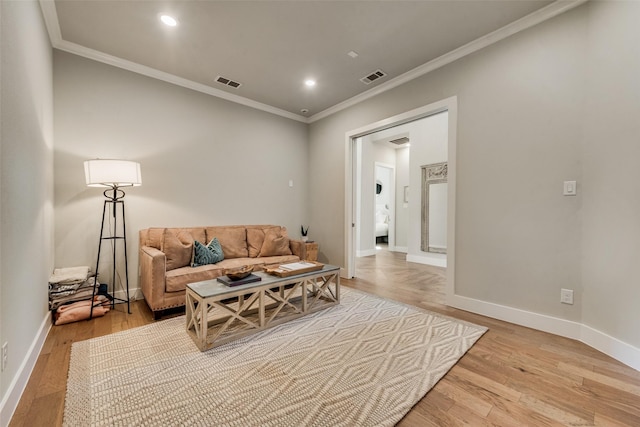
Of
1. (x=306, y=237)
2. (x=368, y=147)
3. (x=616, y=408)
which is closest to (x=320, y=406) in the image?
(x=616, y=408)

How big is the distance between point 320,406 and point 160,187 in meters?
3.09

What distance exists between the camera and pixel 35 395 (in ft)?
4.97

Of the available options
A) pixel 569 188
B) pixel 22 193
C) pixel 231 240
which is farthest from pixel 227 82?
pixel 569 188

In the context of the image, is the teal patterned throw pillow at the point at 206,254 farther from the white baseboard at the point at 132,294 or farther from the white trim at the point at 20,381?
the white trim at the point at 20,381

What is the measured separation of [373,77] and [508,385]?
3.34 meters

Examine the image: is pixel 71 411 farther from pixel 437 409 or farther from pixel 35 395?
pixel 437 409

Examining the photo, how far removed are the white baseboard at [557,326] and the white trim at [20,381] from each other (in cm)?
338

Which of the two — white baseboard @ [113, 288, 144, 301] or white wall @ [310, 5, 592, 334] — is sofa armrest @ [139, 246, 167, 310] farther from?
white wall @ [310, 5, 592, 334]

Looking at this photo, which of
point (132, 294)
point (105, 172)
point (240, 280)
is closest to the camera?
point (240, 280)

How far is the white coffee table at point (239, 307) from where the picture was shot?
2008 millimetres

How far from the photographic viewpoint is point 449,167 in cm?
299

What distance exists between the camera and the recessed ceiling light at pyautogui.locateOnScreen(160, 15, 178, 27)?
240 cm

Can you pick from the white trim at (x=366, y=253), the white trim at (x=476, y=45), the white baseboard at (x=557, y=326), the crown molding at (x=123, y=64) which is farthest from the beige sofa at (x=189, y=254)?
the white trim at (x=366, y=253)

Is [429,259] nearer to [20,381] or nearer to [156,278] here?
[156,278]
